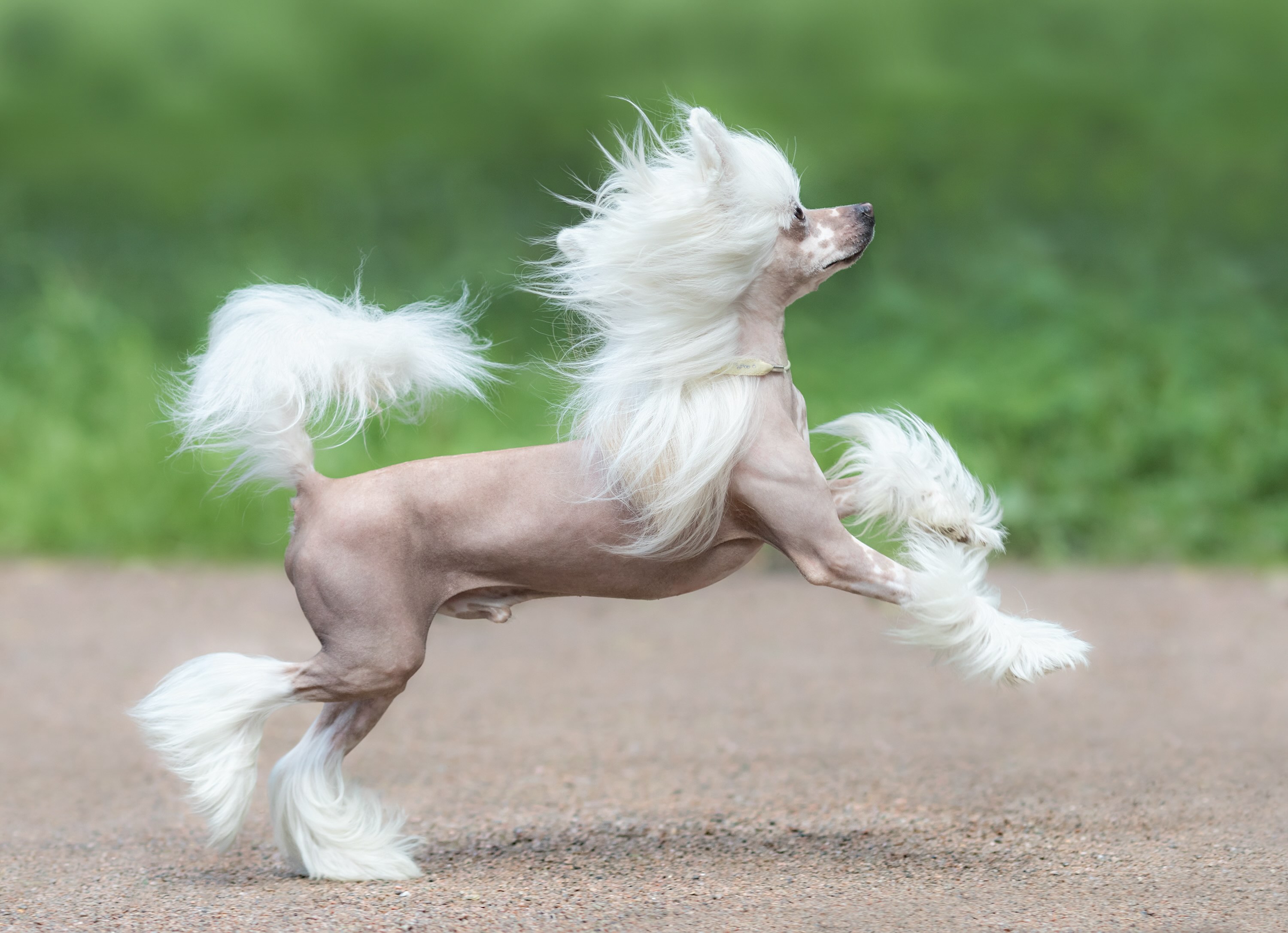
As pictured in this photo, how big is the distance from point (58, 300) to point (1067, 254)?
731 centimetres

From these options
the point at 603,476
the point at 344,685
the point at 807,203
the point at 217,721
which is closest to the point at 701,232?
the point at 603,476

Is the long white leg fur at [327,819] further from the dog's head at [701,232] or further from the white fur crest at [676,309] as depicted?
the dog's head at [701,232]

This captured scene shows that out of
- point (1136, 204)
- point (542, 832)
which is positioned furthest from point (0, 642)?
point (1136, 204)

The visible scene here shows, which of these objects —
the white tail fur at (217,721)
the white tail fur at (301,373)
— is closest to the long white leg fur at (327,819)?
the white tail fur at (217,721)

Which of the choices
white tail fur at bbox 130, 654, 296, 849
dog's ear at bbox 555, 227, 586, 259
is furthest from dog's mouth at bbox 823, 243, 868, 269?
white tail fur at bbox 130, 654, 296, 849

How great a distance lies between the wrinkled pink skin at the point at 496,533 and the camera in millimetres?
3178

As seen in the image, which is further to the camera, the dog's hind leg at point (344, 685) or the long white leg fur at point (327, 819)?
the long white leg fur at point (327, 819)

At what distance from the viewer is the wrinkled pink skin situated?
3178 millimetres

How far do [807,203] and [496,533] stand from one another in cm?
588

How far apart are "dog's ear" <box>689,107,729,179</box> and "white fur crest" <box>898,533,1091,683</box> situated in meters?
0.95

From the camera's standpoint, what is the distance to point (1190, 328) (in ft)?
31.4

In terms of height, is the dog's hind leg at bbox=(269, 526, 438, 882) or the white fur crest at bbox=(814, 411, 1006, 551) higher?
the white fur crest at bbox=(814, 411, 1006, 551)

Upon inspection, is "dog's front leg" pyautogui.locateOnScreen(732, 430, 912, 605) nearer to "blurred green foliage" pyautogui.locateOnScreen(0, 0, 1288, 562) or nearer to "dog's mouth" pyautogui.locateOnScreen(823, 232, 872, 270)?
"dog's mouth" pyautogui.locateOnScreen(823, 232, 872, 270)

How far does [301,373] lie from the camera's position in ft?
10.9
